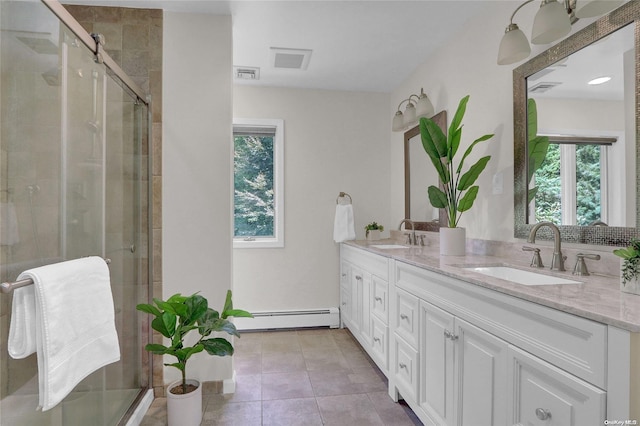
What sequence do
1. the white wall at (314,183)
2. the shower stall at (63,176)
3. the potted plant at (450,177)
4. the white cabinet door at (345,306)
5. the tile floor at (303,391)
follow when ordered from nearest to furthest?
the shower stall at (63,176) < the tile floor at (303,391) < the potted plant at (450,177) < the white cabinet door at (345,306) < the white wall at (314,183)

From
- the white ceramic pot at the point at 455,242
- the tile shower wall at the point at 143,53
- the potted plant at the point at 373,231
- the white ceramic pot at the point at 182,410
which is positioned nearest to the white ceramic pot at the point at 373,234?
the potted plant at the point at 373,231

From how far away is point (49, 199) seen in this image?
129 cm

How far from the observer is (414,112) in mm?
2922

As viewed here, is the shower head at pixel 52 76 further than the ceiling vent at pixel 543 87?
No

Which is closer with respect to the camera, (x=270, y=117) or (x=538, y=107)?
(x=538, y=107)

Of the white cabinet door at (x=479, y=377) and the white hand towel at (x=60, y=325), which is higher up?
the white hand towel at (x=60, y=325)

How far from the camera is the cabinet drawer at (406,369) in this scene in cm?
183

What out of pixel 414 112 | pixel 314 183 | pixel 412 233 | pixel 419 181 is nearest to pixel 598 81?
pixel 414 112

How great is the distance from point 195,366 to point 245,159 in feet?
6.64

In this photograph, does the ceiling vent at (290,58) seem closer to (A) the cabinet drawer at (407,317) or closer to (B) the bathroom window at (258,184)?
(B) the bathroom window at (258,184)

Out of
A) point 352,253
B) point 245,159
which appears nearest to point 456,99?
point 352,253

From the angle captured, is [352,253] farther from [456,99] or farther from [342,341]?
[456,99]

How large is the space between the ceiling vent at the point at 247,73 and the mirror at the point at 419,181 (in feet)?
4.86

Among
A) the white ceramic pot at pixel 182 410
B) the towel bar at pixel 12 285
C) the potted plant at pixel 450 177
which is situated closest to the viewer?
the towel bar at pixel 12 285
